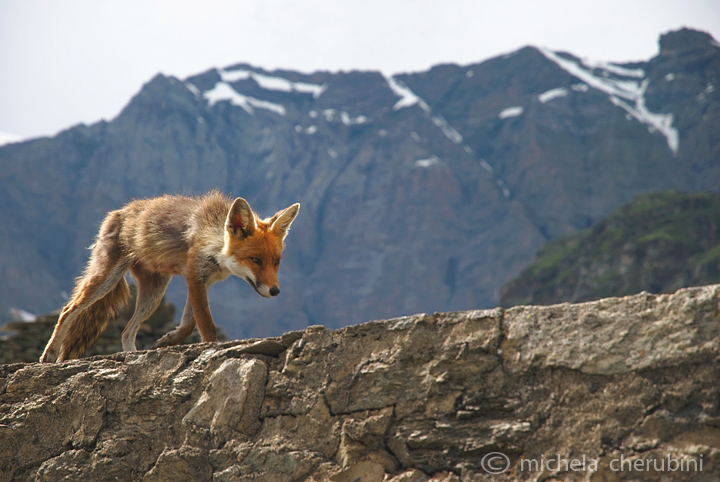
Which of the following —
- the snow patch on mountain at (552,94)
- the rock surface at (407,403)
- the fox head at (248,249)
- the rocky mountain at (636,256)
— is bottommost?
the rocky mountain at (636,256)

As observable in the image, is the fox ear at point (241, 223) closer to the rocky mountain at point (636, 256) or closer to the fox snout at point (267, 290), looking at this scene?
the fox snout at point (267, 290)

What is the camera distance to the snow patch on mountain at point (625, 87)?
394 ft

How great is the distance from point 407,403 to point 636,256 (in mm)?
83438

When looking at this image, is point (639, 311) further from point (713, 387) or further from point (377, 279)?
point (377, 279)

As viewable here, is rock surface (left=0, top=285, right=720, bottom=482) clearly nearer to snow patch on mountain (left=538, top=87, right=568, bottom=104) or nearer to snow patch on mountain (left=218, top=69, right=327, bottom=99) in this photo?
snow patch on mountain (left=538, top=87, right=568, bottom=104)

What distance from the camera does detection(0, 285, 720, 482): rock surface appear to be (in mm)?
3156

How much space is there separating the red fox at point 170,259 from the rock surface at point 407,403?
146cm

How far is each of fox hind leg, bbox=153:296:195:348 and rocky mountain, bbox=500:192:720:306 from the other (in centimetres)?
7222

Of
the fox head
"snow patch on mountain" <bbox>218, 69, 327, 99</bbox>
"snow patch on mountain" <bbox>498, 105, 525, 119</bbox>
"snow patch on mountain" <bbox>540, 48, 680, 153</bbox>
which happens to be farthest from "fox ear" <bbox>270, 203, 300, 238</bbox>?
"snow patch on mountain" <bbox>218, 69, 327, 99</bbox>

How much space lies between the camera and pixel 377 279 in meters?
111

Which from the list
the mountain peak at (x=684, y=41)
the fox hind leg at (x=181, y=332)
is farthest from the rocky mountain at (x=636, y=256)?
the fox hind leg at (x=181, y=332)

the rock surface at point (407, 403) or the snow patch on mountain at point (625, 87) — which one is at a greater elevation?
the snow patch on mountain at point (625, 87)

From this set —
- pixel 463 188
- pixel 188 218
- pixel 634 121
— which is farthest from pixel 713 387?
pixel 634 121

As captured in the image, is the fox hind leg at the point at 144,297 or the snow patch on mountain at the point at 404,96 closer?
the fox hind leg at the point at 144,297
